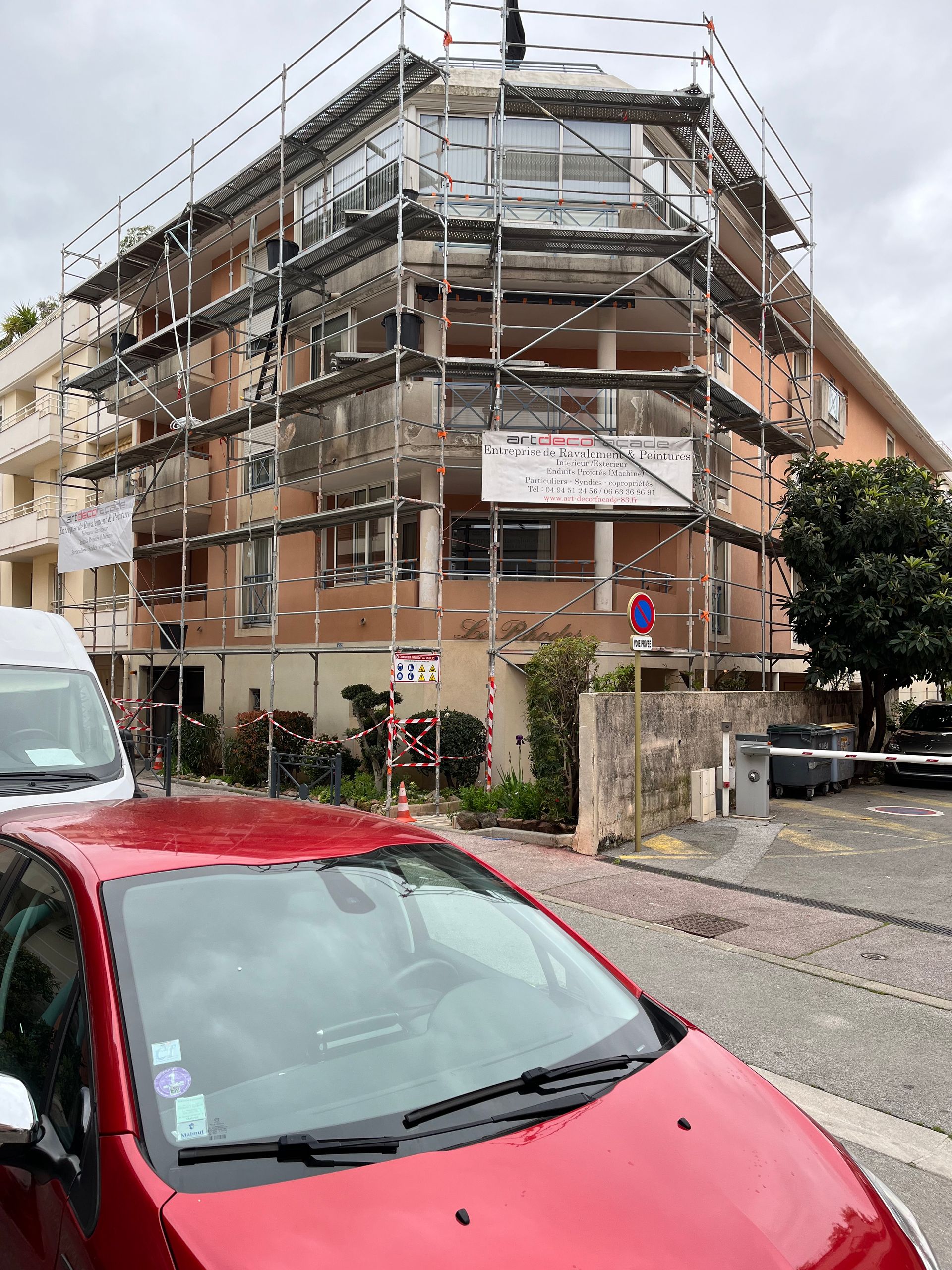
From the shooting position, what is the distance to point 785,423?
2014 cm

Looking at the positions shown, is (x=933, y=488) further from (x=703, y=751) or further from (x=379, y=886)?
(x=379, y=886)

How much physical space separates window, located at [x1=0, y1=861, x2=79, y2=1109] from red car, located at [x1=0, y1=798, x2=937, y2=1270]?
0.01 m

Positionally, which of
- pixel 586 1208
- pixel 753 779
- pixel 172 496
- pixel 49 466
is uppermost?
pixel 49 466

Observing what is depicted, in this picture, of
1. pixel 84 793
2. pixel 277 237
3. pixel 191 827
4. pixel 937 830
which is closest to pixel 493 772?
pixel 937 830

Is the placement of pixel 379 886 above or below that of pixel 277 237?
below

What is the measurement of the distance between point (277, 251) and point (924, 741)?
46.6 feet

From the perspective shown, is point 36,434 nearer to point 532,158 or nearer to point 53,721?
point 532,158

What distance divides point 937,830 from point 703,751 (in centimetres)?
296

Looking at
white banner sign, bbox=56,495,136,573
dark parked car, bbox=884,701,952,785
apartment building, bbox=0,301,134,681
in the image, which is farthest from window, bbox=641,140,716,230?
apartment building, bbox=0,301,134,681

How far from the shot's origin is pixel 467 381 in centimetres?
1612

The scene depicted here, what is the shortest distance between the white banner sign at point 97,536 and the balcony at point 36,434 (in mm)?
5657

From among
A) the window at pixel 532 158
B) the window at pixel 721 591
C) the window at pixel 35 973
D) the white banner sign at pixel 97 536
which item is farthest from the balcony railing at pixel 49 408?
the window at pixel 35 973

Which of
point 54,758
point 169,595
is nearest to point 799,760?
point 54,758

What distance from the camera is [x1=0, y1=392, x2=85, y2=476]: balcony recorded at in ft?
88.3
